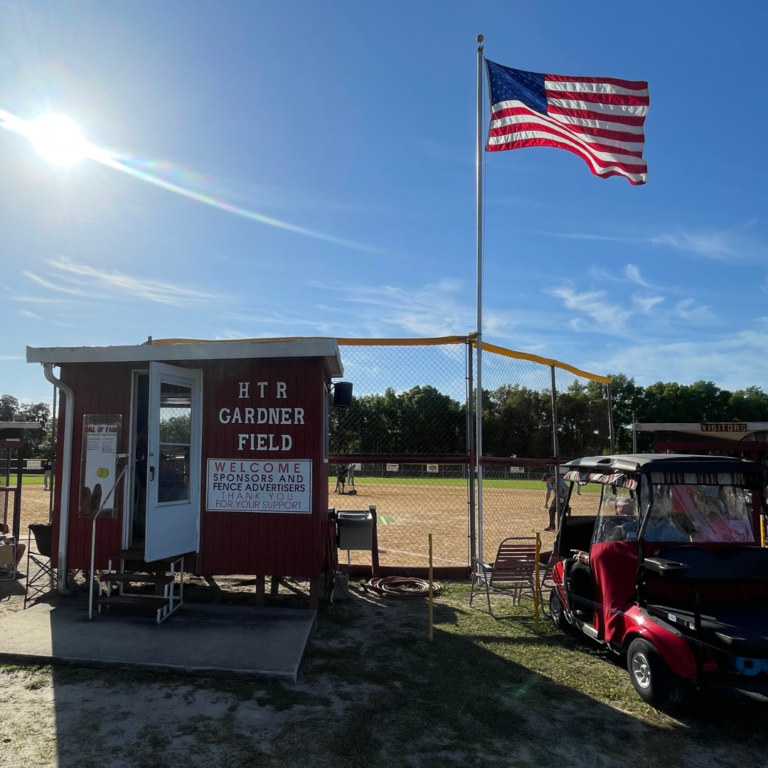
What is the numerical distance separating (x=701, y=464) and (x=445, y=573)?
5065mm

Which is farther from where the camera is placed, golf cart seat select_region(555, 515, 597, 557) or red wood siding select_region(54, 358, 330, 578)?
golf cart seat select_region(555, 515, 597, 557)

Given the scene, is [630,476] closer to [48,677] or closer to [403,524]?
[48,677]

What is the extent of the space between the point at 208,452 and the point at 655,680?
506cm

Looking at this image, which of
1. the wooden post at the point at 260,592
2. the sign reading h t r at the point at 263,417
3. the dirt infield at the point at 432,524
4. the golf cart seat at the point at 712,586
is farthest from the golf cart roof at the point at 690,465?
the dirt infield at the point at 432,524

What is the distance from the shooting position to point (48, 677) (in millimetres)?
5012

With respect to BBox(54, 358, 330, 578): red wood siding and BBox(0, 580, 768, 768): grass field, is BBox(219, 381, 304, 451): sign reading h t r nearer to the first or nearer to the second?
BBox(54, 358, 330, 578): red wood siding

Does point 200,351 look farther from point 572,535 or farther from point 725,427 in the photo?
point 725,427

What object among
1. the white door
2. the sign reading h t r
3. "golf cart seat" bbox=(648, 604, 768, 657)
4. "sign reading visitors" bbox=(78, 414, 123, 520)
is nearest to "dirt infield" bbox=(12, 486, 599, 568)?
the sign reading h t r

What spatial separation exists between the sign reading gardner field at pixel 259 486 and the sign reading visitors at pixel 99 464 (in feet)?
3.61

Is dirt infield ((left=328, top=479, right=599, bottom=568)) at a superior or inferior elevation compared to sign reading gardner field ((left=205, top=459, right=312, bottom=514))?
inferior

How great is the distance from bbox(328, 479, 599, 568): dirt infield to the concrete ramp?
3.72 m

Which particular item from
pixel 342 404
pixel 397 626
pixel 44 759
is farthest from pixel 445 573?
pixel 44 759

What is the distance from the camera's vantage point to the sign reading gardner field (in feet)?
23.4

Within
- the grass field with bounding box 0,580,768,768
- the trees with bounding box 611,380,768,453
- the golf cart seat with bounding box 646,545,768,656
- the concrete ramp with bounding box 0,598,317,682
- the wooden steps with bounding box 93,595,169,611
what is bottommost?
the grass field with bounding box 0,580,768,768
